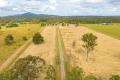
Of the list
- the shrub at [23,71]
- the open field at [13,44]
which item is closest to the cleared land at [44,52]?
the open field at [13,44]

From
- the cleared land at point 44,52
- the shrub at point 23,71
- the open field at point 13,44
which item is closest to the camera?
the shrub at point 23,71

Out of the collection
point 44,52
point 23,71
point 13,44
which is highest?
point 23,71

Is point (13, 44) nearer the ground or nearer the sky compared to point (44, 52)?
nearer the ground

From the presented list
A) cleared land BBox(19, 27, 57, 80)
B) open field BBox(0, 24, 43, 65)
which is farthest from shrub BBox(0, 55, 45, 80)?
open field BBox(0, 24, 43, 65)

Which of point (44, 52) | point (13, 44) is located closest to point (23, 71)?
point (44, 52)

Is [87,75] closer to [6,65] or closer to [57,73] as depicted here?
[57,73]

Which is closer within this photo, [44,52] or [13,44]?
[44,52]

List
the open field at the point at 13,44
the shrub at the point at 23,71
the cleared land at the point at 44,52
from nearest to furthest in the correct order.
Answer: the shrub at the point at 23,71
the cleared land at the point at 44,52
the open field at the point at 13,44

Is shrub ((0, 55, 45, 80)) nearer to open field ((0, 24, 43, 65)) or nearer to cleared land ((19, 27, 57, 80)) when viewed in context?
cleared land ((19, 27, 57, 80))

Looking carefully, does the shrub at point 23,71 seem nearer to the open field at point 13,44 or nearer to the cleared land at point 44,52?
the cleared land at point 44,52

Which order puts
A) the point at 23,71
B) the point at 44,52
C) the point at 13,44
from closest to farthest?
the point at 23,71 < the point at 44,52 < the point at 13,44

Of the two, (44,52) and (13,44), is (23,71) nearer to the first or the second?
(44,52)

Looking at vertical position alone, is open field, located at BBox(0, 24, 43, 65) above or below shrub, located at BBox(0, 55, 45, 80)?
below

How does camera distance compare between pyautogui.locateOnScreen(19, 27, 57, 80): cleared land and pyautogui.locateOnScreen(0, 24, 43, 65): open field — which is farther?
pyautogui.locateOnScreen(0, 24, 43, 65): open field
